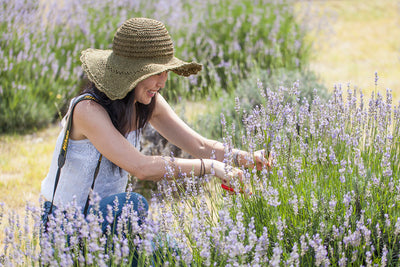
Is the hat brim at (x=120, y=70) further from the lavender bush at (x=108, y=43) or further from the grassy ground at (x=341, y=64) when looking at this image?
the lavender bush at (x=108, y=43)

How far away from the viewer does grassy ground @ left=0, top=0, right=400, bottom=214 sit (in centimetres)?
414

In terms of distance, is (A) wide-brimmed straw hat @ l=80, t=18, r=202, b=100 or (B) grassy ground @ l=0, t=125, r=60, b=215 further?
(B) grassy ground @ l=0, t=125, r=60, b=215

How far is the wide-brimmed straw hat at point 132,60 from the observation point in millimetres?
2477

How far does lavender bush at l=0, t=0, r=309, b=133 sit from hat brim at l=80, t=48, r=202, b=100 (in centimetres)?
149

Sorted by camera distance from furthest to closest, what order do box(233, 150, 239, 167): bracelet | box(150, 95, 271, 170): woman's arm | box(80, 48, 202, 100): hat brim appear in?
box(150, 95, 271, 170): woman's arm < box(233, 150, 239, 167): bracelet < box(80, 48, 202, 100): hat brim

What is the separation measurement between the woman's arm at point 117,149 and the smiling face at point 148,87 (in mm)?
217

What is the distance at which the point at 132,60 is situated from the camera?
2.56m

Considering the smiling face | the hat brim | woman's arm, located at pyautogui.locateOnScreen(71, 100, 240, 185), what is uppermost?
the hat brim

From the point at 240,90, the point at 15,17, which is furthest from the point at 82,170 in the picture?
the point at 15,17

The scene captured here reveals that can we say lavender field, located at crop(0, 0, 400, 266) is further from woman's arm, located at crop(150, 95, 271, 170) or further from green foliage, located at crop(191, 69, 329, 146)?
woman's arm, located at crop(150, 95, 271, 170)

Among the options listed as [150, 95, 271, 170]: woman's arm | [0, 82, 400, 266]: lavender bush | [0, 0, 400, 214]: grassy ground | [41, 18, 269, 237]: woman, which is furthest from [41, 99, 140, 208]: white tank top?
[0, 0, 400, 214]: grassy ground

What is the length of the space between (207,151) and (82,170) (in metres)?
0.77

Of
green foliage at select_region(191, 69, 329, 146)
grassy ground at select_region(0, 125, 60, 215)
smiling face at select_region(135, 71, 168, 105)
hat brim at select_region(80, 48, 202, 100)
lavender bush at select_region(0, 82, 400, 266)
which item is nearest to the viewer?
lavender bush at select_region(0, 82, 400, 266)

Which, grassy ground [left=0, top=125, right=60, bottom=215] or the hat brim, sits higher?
the hat brim
